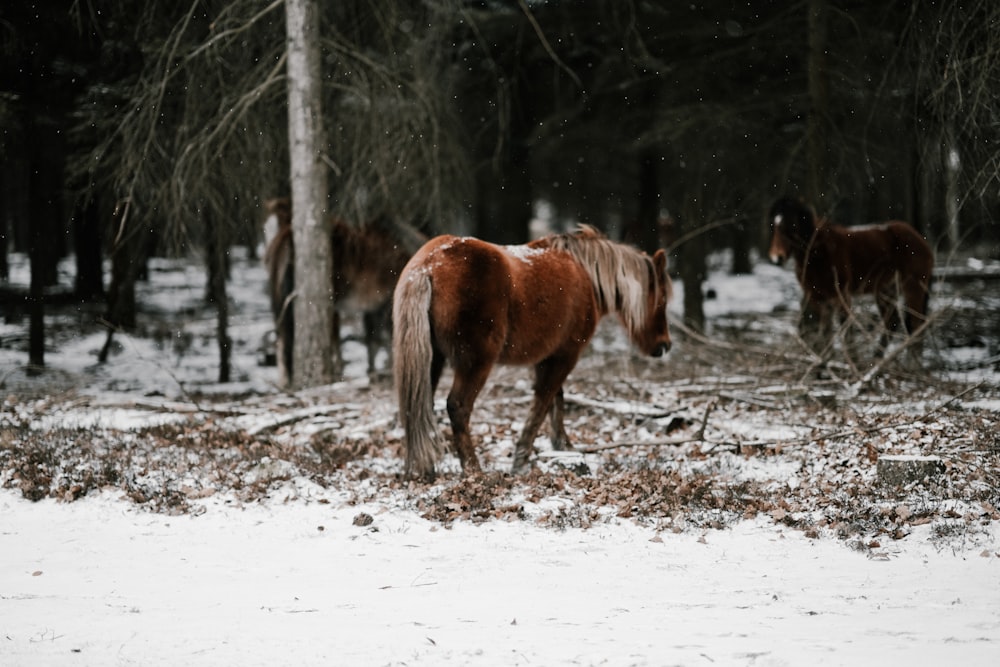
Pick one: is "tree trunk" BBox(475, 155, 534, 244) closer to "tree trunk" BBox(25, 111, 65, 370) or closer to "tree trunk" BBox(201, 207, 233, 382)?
"tree trunk" BBox(201, 207, 233, 382)

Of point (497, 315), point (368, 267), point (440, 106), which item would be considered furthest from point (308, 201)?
point (497, 315)

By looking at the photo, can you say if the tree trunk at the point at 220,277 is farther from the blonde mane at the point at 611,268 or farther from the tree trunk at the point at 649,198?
the tree trunk at the point at 649,198

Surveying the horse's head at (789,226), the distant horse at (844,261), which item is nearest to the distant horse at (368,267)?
the horse's head at (789,226)

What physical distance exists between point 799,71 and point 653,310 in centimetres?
819

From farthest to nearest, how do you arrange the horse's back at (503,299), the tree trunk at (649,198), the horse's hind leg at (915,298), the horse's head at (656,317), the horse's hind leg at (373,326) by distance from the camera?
the tree trunk at (649,198) → the horse's hind leg at (373,326) → the horse's hind leg at (915,298) → the horse's head at (656,317) → the horse's back at (503,299)

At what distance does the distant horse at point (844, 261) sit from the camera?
37.1ft

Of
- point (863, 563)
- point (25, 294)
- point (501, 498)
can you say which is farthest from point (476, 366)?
point (25, 294)

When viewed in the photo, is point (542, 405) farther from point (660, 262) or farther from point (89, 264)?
point (89, 264)

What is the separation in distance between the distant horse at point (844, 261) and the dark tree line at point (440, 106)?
0.73m

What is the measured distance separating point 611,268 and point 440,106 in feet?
15.5

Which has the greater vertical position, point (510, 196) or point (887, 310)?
point (510, 196)

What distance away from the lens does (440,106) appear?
11.4 metres

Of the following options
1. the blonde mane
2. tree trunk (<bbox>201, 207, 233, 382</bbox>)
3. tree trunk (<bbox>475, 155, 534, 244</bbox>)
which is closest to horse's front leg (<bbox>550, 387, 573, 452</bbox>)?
the blonde mane

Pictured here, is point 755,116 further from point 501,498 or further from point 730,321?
point 501,498
